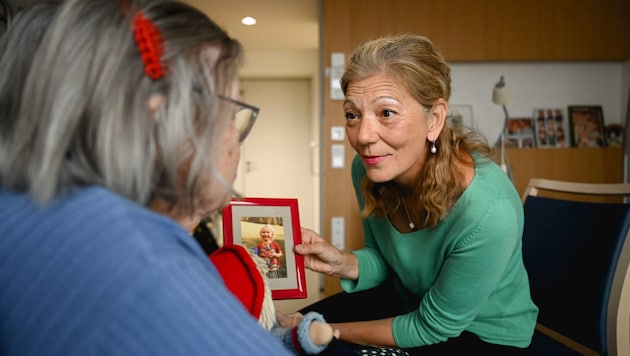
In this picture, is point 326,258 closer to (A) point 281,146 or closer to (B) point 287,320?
(B) point 287,320

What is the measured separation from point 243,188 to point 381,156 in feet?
17.6

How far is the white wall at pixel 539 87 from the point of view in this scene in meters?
3.31

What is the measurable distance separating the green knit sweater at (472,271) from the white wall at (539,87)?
7.69 ft

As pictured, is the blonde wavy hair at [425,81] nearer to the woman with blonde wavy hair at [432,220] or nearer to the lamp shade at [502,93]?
the woman with blonde wavy hair at [432,220]

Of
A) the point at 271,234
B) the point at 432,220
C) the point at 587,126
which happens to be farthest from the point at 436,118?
the point at 587,126

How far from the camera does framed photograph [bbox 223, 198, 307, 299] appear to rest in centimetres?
104

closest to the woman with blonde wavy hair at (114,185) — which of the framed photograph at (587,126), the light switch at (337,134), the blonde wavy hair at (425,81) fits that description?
the blonde wavy hair at (425,81)

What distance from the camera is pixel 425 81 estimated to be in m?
1.09

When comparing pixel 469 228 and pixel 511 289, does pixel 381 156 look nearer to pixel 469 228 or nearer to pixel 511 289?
pixel 469 228

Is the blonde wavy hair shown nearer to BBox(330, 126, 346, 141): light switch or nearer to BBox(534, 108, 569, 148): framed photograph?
BBox(330, 126, 346, 141): light switch

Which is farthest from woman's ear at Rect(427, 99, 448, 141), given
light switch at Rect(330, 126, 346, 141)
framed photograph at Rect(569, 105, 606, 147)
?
framed photograph at Rect(569, 105, 606, 147)

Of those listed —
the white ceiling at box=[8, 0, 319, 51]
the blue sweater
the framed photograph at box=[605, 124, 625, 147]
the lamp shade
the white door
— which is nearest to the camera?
the blue sweater

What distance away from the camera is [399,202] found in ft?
4.13

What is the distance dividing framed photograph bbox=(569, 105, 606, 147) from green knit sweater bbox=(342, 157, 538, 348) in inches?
101
